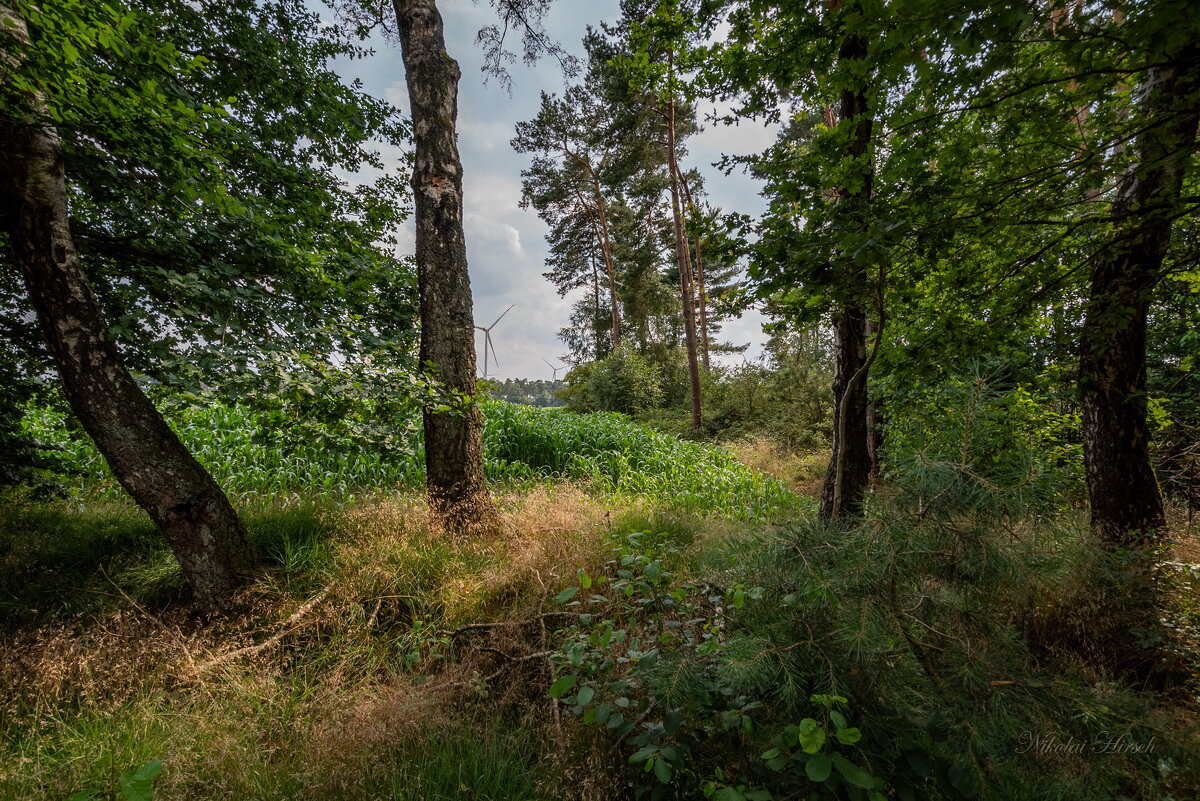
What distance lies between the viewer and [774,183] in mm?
2445

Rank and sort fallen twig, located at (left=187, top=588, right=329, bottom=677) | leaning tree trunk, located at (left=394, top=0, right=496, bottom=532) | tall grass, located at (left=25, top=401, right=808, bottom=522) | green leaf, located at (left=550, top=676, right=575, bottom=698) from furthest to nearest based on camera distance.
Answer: tall grass, located at (left=25, top=401, right=808, bottom=522)
leaning tree trunk, located at (left=394, top=0, right=496, bottom=532)
fallen twig, located at (left=187, top=588, right=329, bottom=677)
green leaf, located at (left=550, top=676, right=575, bottom=698)

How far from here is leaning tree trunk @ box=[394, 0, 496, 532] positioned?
3955 millimetres

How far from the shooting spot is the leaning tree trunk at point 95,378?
2.49 m

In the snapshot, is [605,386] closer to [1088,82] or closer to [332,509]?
[332,509]

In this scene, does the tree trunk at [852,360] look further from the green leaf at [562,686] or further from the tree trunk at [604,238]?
the tree trunk at [604,238]

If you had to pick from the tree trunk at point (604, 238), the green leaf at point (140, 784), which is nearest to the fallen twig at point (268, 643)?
the green leaf at point (140, 784)

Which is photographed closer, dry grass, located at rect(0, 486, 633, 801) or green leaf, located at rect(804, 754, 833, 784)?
green leaf, located at rect(804, 754, 833, 784)

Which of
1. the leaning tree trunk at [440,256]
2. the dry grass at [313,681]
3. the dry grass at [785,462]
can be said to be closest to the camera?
the dry grass at [313,681]

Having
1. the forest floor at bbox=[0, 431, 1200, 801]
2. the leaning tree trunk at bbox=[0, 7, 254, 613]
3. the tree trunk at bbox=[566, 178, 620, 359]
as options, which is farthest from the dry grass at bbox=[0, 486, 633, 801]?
the tree trunk at bbox=[566, 178, 620, 359]

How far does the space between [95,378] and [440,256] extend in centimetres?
250

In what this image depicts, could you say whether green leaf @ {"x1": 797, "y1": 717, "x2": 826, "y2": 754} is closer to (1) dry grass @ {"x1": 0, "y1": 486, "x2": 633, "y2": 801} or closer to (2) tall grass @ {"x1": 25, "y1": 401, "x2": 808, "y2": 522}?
(1) dry grass @ {"x1": 0, "y1": 486, "x2": 633, "y2": 801}

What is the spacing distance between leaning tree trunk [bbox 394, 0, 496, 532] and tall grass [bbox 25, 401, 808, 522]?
41 cm

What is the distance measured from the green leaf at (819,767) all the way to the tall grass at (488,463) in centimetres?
349

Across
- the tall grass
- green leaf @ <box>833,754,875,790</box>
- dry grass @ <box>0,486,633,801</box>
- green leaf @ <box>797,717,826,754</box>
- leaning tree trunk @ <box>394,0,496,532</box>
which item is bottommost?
dry grass @ <box>0,486,633,801</box>
